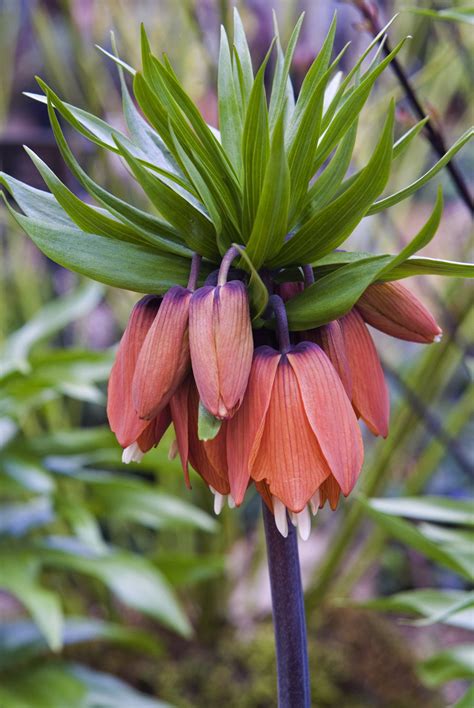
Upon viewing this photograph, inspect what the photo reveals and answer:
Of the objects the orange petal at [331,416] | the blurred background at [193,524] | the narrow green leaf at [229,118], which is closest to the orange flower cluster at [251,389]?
the orange petal at [331,416]

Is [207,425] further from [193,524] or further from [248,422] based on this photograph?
[193,524]

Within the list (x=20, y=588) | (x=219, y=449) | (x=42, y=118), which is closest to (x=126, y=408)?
(x=219, y=449)

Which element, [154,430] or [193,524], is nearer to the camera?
[154,430]

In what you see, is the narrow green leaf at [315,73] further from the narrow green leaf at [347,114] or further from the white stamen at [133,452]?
the white stamen at [133,452]

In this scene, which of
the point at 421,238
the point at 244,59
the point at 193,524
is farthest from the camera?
the point at 193,524

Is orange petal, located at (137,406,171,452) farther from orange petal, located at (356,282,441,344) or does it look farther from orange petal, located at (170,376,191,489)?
orange petal, located at (356,282,441,344)

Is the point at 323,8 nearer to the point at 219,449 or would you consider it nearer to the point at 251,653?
the point at 251,653

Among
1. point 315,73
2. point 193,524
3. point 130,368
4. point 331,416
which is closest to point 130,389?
point 130,368
